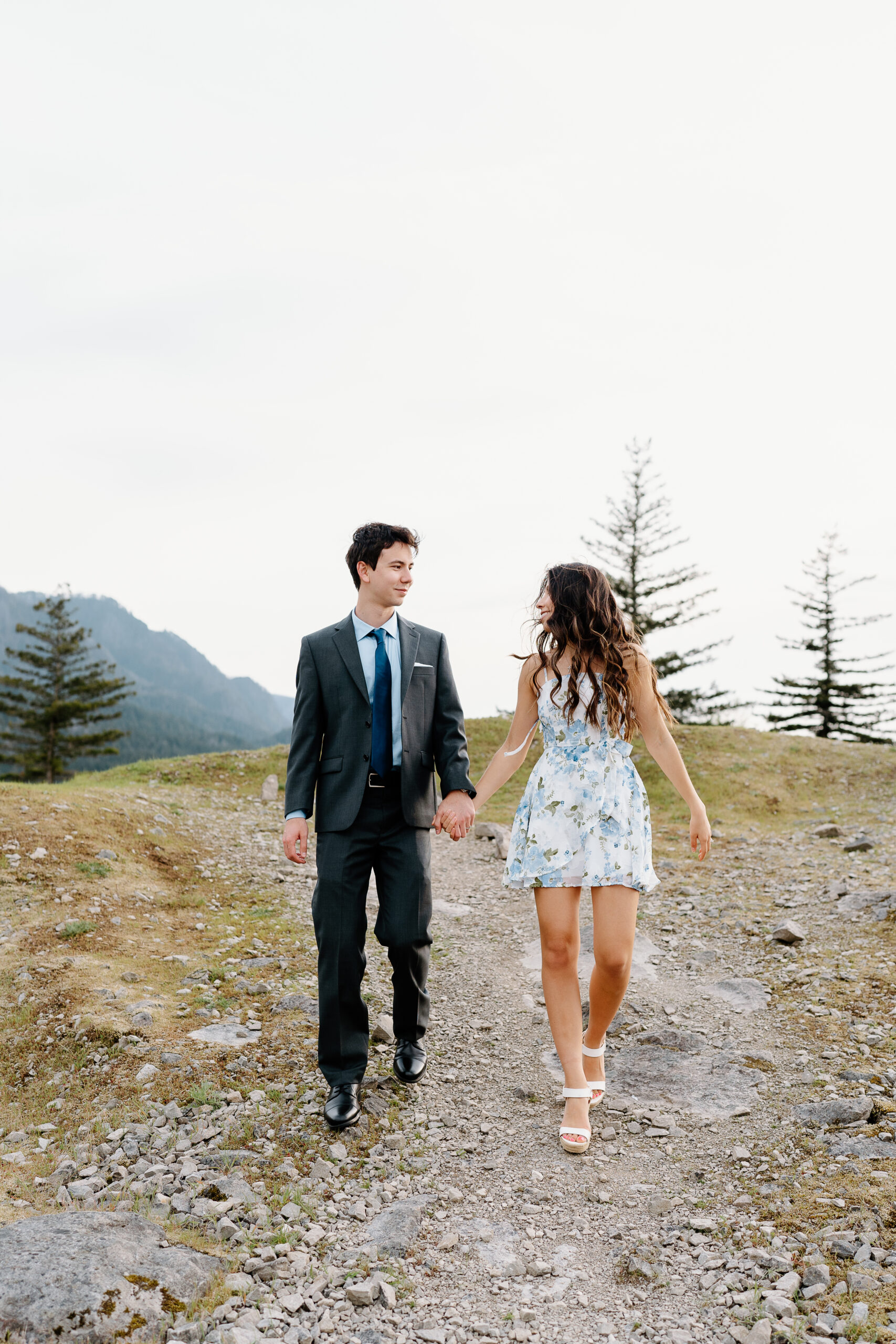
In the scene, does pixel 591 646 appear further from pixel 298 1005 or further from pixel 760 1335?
pixel 298 1005

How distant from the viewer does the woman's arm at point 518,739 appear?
4465mm

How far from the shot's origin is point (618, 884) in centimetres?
416

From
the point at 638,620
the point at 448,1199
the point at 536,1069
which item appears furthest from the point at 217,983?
the point at 638,620

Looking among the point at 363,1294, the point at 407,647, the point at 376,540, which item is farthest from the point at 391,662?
the point at 363,1294

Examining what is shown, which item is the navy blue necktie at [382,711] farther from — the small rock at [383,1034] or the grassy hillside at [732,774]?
the grassy hillside at [732,774]

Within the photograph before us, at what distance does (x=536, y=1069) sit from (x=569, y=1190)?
4.09 ft

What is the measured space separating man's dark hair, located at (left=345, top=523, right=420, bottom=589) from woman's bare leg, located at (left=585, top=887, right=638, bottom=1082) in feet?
6.60

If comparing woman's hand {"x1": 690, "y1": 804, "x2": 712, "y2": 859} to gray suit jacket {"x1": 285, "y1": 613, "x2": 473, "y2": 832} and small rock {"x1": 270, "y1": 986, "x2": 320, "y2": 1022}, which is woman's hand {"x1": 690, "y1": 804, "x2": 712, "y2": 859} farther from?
small rock {"x1": 270, "y1": 986, "x2": 320, "y2": 1022}

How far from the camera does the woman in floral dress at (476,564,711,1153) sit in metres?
4.19

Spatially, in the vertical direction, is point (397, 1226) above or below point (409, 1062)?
below

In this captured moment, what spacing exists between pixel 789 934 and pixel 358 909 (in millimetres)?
4463

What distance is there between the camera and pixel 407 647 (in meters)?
4.63

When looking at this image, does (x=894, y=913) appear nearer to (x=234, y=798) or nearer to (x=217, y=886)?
(x=217, y=886)

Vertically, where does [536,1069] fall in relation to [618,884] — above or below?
below
